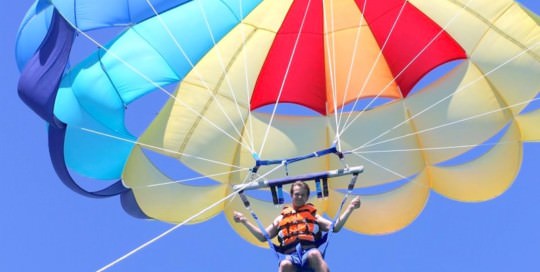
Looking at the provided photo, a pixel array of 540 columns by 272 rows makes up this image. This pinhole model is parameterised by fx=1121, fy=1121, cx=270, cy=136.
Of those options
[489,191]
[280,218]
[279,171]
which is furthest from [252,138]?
[489,191]

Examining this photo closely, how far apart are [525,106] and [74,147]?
4.03 m

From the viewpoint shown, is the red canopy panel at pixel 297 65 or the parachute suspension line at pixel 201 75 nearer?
the parachute suspension line at pixel 201 75

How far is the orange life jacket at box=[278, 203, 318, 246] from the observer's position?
340 inches

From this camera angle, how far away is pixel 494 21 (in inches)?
394

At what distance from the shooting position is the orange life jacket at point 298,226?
340 inches

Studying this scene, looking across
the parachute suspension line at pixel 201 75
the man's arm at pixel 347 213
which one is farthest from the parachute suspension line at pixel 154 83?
the man's arm at pixel 347 213

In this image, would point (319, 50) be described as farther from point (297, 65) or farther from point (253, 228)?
point (253, 228)

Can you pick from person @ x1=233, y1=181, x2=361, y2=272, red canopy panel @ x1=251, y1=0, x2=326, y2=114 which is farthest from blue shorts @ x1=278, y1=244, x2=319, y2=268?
red canopy panel @ x1=251, y1=0, x2=326, y2=114

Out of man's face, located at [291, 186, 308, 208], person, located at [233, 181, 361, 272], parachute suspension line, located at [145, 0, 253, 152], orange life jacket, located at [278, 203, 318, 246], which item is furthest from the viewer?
parachute suspension line, located at [145, 0, 253, 152]

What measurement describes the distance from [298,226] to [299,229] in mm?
28

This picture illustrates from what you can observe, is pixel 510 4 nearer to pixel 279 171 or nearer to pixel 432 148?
pixel 432 148

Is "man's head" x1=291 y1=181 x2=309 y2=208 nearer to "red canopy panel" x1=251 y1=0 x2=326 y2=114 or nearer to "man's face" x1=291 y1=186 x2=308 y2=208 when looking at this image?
"man's face" x1=291 y1=186 x2=308 y2=208

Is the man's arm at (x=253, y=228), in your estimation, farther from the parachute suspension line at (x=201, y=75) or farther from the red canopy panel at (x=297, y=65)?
the red canopy panel at (x=297, y=65)

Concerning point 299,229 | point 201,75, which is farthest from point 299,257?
point 201,75
